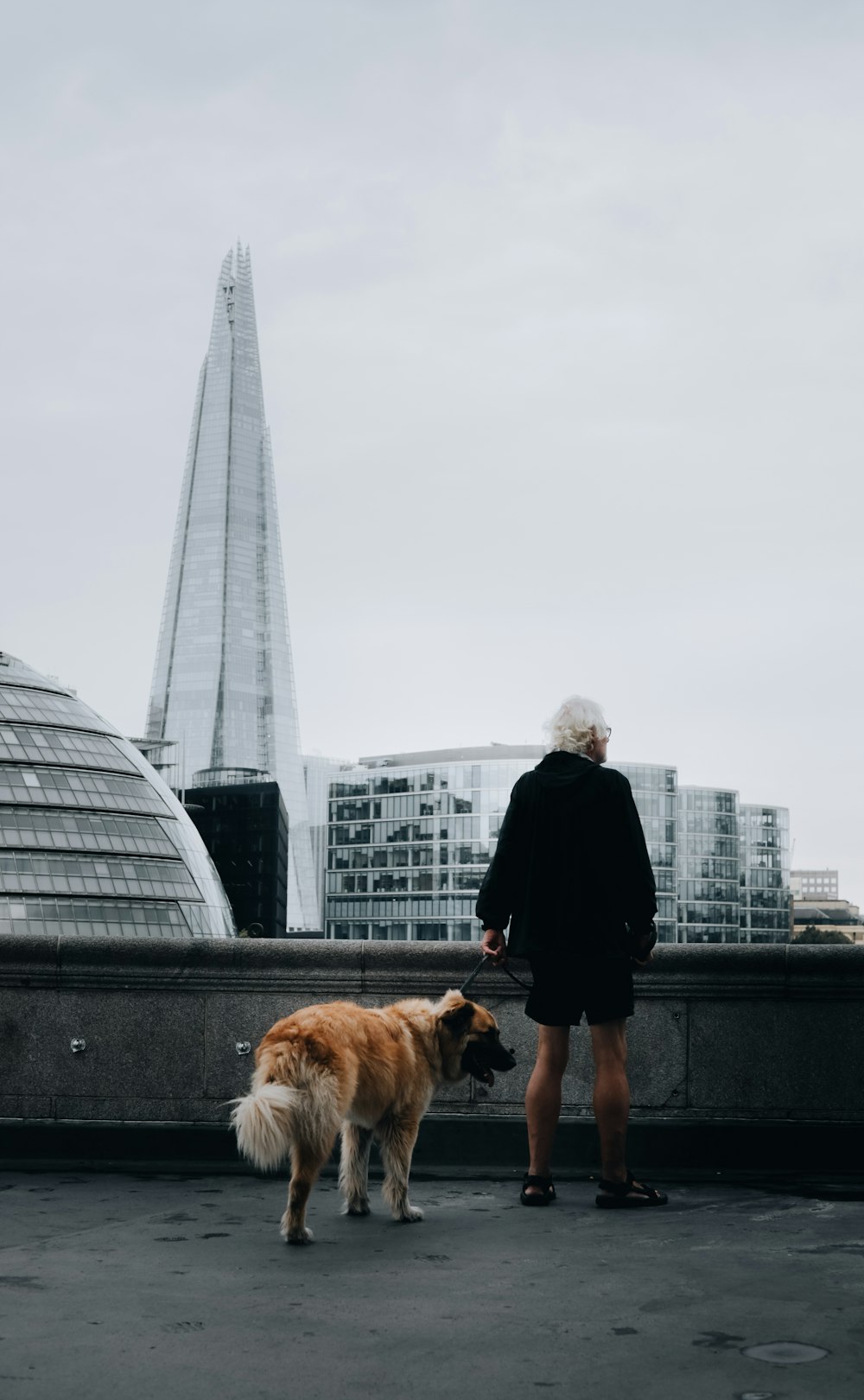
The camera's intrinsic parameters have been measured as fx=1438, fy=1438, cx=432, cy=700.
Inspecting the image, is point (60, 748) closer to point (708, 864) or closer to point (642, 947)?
point (642, 947)

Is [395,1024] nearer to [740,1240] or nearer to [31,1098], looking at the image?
[740,1240]

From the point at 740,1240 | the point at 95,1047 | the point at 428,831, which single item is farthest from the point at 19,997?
the point at 428,831

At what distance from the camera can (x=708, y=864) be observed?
15462 centimetres

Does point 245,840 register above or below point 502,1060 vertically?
above

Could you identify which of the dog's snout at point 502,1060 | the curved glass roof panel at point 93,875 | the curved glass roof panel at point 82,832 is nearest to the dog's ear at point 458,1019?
the dog's snout at point 502,1060

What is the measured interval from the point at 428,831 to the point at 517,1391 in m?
134

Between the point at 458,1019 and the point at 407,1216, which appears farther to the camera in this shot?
the point at 458,1019

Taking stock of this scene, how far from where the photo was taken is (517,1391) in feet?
12.2

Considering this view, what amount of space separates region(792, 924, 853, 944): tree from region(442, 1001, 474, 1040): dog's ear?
137m

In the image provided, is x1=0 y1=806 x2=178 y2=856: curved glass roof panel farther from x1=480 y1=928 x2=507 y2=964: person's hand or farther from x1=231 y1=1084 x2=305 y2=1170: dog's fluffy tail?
x1=231 y1=1084 x2=305 y2=1170: dog's fluffy tail

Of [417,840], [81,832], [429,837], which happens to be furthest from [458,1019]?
[417,840]

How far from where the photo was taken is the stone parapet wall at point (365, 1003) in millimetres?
7949

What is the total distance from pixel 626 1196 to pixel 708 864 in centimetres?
15179

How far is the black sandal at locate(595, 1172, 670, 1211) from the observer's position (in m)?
6.38
